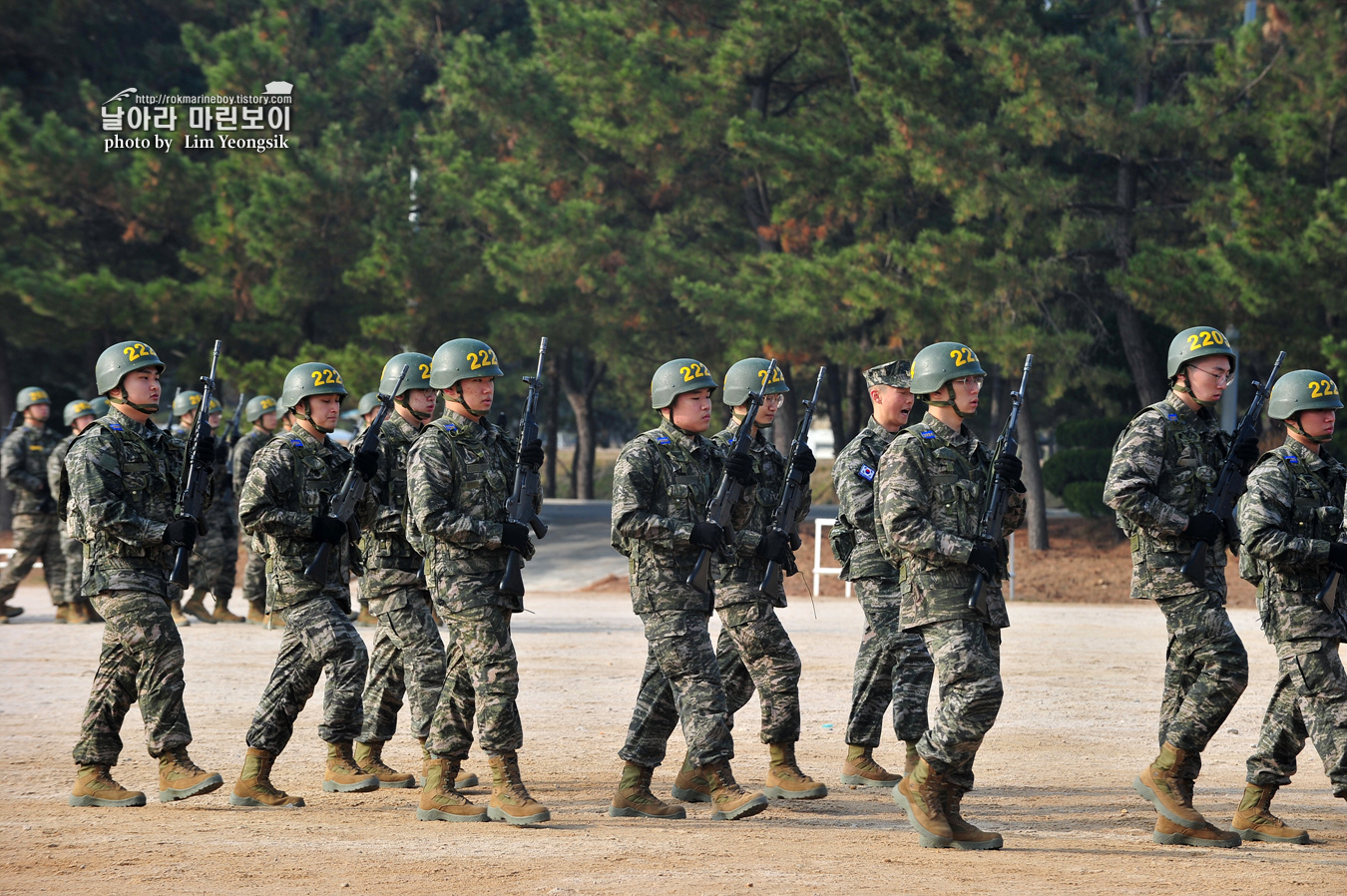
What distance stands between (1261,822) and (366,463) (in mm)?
4731

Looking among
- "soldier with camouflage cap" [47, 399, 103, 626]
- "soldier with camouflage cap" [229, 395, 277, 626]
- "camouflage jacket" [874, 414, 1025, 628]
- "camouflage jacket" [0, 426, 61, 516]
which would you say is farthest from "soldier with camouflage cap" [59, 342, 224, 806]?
"camouflage jacket" [0, 426, 61, 516]

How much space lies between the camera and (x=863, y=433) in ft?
26.7

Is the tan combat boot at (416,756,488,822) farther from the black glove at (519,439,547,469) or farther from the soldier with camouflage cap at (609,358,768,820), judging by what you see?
the black glove at (519,439,547,469)

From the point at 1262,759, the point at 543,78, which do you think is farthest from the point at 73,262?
the point at 1262,759

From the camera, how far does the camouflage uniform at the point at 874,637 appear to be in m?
7.67

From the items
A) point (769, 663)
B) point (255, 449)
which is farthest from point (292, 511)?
point (255, 449)

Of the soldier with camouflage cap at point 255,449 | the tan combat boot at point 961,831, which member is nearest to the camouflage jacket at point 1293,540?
the tan combat boot at point 961,831

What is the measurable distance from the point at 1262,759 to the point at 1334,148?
56.6 ft

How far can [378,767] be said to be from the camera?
7.93 metres

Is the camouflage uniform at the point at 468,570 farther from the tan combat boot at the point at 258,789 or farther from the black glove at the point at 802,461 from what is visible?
the black glove at the point at 802,461

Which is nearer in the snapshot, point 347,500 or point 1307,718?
point 1307,718

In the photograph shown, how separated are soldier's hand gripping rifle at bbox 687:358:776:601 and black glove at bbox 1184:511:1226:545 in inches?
83.8

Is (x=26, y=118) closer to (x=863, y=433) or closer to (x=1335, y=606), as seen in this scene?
Answer: (x=863, y=433)

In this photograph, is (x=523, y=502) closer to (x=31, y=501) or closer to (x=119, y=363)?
(x=119, y=363)
